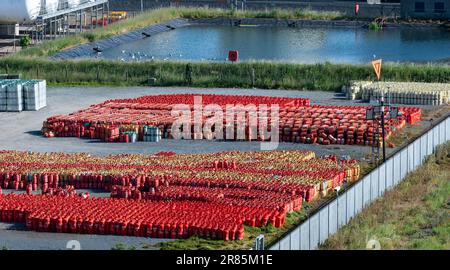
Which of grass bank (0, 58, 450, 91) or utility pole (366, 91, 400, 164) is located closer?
utility pole (366, 91, 400, 164)

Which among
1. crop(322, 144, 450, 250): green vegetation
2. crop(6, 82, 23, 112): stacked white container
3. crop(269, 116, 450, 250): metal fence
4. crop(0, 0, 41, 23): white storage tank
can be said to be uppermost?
crop(0, 0, 41, 23): white storage tank

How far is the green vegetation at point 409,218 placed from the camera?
42.2 metres

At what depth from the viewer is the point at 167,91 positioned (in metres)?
77.9

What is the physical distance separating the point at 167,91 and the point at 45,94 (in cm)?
791

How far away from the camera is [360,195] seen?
154ft

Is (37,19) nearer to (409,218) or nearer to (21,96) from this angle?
(21,96)

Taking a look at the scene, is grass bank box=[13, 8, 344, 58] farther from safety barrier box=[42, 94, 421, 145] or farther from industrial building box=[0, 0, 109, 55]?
safety barrier box=[42, 94, 421, 145]

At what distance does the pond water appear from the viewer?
99750 mm

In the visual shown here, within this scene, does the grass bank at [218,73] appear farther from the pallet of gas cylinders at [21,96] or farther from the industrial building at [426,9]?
the industrial building at [426,9]

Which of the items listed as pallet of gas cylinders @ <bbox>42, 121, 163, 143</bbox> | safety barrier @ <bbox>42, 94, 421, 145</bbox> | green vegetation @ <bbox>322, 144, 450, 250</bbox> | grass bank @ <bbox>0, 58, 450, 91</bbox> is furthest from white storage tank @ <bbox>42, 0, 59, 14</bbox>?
green vegetation @ <bbox>322, 144, 450, 250</bbox>

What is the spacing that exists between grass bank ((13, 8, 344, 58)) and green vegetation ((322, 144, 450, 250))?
45.5m

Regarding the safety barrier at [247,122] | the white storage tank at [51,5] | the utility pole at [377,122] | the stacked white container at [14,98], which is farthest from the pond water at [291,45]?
the utility pole at [377,122]

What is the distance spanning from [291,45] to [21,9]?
A: 2197 cm
